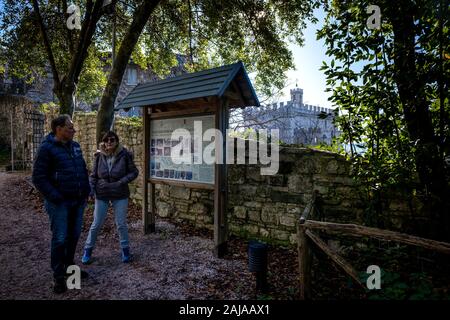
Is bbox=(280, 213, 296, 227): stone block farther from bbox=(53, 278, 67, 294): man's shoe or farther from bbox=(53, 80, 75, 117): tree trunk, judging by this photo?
bbox=(53, 80, 75, 117): tree trunk

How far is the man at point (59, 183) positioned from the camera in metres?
3.06

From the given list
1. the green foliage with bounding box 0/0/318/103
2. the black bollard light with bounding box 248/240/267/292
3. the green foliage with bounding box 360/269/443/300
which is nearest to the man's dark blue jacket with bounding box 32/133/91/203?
the black bollard light with bounding box 248/240/267/292

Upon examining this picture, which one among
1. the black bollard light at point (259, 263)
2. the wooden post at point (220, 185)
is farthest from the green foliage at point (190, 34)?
the black bollard light at point (259, 263)

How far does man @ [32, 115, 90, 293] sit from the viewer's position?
120 inches

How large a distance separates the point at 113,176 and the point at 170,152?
1.29m

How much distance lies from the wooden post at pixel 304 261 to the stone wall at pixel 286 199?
1.42 m

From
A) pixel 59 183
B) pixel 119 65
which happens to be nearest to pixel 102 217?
pixel 59 183

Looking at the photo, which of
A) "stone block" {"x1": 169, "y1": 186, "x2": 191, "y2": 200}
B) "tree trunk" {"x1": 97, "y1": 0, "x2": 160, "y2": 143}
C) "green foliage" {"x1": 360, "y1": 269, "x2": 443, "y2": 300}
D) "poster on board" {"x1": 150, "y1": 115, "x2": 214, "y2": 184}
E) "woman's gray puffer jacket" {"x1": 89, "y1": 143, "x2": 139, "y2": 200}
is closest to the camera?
"green foliage" {"x1": 360, "y1": 269, "x2": 443, "y2": 300}

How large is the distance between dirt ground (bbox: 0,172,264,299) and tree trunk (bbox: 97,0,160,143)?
2468mm

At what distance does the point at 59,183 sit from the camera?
3.20 metres

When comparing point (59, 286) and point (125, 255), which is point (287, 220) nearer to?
point (125, 255)

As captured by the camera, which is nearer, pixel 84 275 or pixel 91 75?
pixel 84 275

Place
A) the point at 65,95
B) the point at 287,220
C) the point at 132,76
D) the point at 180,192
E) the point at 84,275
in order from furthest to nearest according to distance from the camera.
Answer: the point at 132,76
the point at 65,95
the point at 180,192
the point at 287,220
the point at 84,275

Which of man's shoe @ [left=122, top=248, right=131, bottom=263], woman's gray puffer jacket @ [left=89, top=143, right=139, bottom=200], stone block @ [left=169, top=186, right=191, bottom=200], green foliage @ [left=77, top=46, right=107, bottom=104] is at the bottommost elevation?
man's shoe @ [left=122, top=248, right=131, bottom=263]
